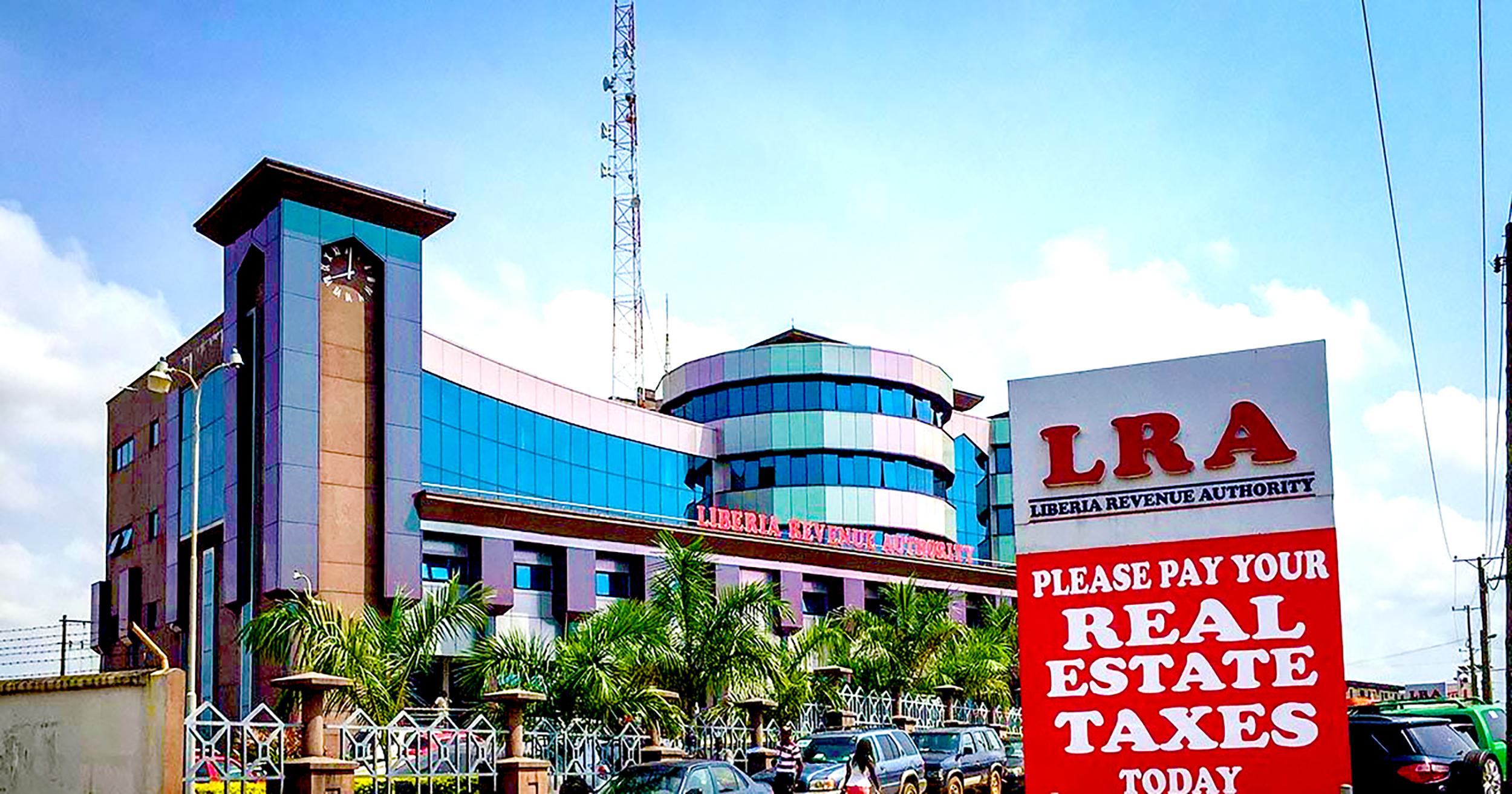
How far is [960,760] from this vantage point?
1249 inches

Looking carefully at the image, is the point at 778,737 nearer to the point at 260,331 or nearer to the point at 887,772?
the point at 887,772

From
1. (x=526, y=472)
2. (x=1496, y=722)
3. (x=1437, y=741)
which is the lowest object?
(x=1496, y=722)

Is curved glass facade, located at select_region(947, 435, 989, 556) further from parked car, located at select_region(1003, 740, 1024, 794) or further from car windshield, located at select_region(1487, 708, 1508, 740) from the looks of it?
car windshield, located at select_region(1487, 708, 1508, 740)

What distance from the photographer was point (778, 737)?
125 ft

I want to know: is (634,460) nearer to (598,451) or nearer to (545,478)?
(598,451)

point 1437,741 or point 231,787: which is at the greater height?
point 1437,741

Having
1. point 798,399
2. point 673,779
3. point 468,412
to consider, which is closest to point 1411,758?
point 673,779

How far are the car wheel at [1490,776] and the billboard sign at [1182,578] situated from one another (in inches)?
455

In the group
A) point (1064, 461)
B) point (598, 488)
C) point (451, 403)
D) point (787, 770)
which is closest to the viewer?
point (1064, 461)

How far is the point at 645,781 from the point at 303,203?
2886cm

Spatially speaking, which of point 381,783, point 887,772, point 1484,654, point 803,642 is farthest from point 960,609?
point 381,783

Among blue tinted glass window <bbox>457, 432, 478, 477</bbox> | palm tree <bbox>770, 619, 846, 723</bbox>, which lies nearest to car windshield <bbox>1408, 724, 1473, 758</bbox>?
palm tree <bbox>770, 619, 846, 723</bbox>

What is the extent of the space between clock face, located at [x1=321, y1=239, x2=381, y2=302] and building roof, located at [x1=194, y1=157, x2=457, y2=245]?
1005 mm

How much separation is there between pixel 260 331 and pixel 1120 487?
40993 millimetres
